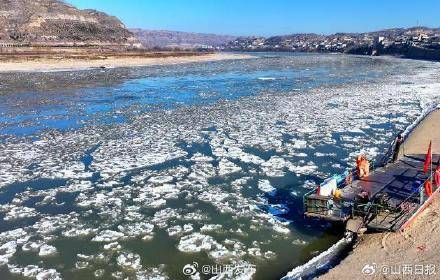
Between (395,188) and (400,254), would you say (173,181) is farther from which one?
(400,254)

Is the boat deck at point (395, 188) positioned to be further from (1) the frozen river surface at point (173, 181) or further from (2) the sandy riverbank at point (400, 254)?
(1) the frozen river surface at point (173, 181)

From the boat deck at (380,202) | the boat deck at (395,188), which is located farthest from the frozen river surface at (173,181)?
the boat deck at (395,188)

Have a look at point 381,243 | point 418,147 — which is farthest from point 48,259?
point 418,147

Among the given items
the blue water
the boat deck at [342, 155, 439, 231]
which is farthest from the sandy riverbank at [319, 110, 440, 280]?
the blue water

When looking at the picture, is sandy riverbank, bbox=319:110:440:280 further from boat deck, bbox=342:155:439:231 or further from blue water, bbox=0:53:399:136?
blue water, bbox=0:53:399:136

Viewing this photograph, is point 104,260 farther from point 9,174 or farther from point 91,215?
point 9,174

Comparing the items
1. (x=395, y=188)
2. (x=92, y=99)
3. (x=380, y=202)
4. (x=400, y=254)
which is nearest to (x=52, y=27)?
(x=92, y=99)

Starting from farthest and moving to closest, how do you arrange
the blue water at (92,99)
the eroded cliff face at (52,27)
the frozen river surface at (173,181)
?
the eroded cliff face at (52,27)
the blue water at (92,99)
the frozen river surface at (173,181)
